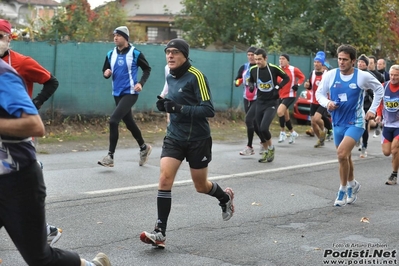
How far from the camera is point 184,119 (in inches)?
282

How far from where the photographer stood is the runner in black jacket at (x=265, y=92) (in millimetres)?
13406

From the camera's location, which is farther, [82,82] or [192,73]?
[82,82]

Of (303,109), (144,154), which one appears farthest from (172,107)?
(303,109)

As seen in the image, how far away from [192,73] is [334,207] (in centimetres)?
312

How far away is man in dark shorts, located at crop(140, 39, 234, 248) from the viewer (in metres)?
6.98

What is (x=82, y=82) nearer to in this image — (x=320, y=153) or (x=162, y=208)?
(x=320, y=153)

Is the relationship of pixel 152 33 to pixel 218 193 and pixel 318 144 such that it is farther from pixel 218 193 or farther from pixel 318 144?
pixel 218 193

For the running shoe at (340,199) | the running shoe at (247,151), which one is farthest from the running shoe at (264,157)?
the running shoe at (340,199)

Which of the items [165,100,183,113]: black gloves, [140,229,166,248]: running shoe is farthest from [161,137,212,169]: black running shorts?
[140,229,166,248]: running shoe

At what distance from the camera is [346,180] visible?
9.39 metres

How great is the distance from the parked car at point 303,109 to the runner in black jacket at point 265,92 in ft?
29.5

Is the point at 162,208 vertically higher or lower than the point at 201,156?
lower

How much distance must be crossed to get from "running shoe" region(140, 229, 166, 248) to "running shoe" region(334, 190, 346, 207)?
10.6 feet

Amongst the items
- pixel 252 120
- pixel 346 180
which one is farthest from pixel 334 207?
pixel 252 120
